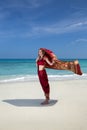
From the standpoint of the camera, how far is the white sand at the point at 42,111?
20.3 feet

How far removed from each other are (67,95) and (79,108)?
1.95m

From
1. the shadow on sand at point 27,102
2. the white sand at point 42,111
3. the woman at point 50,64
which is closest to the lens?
the white sand at point 42,111

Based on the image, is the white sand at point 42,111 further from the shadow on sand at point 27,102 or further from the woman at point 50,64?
the woman at point 50,64

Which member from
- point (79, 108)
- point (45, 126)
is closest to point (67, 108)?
point (79, 108)

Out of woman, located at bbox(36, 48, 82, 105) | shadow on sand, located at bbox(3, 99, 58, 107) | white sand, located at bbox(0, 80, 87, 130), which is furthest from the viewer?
shadow on sand, located at bbox(3, 99, 58, 107)

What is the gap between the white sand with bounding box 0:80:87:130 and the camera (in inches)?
244

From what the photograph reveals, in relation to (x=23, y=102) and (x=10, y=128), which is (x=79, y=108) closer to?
(x=23, y=102)

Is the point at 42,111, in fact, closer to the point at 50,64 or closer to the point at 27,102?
the point at 50,64

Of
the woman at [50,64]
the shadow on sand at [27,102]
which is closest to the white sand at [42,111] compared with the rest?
the shadow on sand at [27,102]

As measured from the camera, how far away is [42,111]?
736 cm

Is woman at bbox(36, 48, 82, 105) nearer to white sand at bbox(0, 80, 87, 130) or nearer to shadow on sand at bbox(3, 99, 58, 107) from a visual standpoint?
shadow on sand at bbox(3, 99, 58, 107)

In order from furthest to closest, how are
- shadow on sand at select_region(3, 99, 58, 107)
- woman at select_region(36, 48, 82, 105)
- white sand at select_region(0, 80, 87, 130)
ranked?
shadow on sand at select_region(3, 99, 58, 107) → woman at select_region(36, 48, 82, 105) → white sand at select_region(0, 80, 87, 130)

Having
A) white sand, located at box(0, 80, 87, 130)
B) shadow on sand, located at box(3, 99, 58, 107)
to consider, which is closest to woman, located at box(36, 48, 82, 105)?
shadow on sand, located at box(3, 99, 58, 107)

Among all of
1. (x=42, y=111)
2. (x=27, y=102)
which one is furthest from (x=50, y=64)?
(x=27, y=102)
